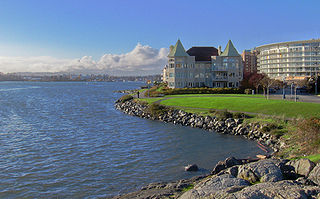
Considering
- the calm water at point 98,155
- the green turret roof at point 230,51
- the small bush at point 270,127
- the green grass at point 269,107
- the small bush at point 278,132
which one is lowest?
the calm water at point 98,155

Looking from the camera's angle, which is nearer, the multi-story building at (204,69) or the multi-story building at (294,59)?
the multi-story building at (204,69)

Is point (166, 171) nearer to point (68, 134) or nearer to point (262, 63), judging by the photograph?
point (68, 134)

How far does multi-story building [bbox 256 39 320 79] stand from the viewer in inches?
4402

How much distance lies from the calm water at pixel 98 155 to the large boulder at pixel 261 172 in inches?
205

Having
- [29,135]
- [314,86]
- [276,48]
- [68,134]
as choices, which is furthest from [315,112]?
[276,48]

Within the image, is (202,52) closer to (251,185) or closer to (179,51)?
(179,51)

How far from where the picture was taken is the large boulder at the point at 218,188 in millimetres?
9984

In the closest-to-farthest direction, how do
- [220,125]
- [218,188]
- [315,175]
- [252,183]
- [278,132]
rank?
[218,188] → [315,175] → [252,183] → [278,132] → [220,125]

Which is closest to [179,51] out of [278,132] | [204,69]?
[204,69]

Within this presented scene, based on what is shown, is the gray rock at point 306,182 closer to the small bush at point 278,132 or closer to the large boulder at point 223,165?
the large boulder at point 223,165

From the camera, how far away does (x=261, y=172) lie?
1247 cm

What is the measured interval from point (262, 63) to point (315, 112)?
10661 cm

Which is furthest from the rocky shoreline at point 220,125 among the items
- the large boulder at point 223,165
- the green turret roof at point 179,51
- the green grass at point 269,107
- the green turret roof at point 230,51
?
the green turret roof at point 230,51

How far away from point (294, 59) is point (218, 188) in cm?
11896
